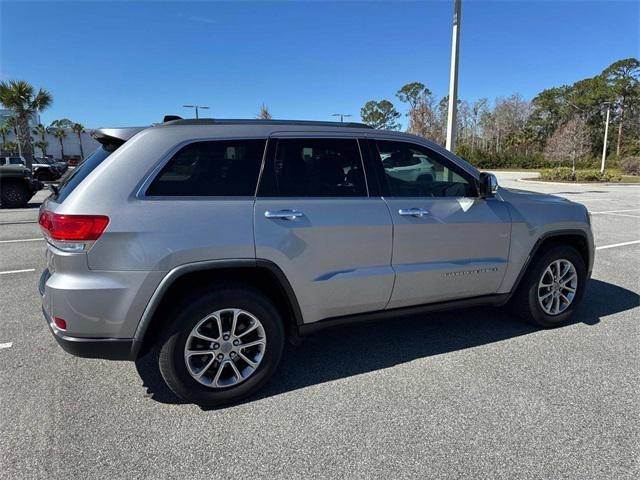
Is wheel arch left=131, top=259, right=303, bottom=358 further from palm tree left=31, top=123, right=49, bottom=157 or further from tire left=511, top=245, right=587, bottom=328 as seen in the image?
palm tree left=31, top=123, right=49, bottom=157

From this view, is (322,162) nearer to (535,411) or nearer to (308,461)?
(308,461)

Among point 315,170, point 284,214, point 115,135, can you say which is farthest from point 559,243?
point 115,135

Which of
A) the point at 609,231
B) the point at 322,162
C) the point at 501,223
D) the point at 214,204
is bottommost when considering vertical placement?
the point at 609,231

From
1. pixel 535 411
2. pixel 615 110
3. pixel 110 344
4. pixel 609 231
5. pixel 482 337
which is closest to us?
pixel 110 344

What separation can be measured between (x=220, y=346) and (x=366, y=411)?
103 cm

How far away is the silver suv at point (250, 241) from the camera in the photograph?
2451 millimetres

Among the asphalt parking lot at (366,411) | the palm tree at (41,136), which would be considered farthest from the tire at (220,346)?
the palm tree at (41,136)

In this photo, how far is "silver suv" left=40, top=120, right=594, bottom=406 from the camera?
2451 millimetres

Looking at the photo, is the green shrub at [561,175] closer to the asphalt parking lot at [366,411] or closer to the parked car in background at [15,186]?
the asphalt parking lot at [366,411]

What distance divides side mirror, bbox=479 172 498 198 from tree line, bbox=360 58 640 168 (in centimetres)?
3608

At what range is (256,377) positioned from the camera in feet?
9.35

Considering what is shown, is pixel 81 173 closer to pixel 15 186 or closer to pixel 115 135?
pixel 115 135

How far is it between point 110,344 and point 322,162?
181cm

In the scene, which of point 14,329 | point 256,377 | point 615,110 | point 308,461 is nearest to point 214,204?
point 256,377
